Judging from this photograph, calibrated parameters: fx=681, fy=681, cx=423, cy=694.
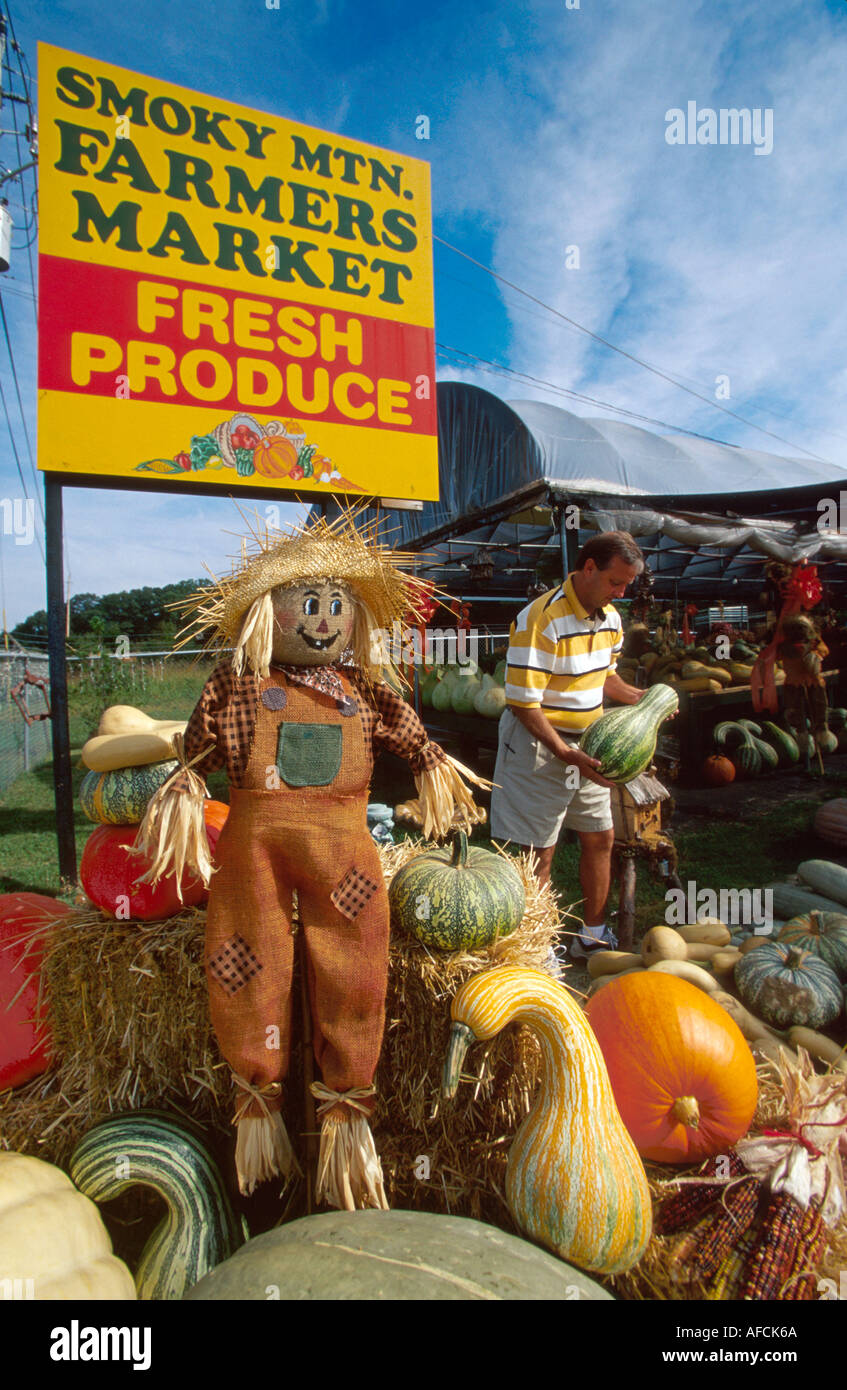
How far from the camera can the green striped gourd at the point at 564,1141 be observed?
153 cm

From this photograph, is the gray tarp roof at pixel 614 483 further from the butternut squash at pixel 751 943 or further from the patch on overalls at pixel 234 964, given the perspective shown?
the patch on overalls at pixel 234 964

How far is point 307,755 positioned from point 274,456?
8.96 feet

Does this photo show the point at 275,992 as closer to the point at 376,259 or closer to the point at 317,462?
the point at 317,462

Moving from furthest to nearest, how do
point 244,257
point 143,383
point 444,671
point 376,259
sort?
1. point 444,671
2. point 376,259
3. point 244,257
4. point 143,383

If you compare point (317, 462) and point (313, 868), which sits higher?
point (317, 462)

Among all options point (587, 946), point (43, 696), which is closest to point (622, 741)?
point (587, 946)

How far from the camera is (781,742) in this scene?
346 inches

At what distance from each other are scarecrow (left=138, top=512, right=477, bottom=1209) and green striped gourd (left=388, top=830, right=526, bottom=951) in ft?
0.52

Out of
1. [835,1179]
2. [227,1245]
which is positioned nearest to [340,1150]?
[227,1245]

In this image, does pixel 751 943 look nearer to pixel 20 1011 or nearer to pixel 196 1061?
pixel 196 1061

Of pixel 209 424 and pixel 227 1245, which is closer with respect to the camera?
pixel 227 1245

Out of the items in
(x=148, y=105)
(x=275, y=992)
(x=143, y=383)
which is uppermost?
(x=148, y=105)

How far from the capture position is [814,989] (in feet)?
8.69
